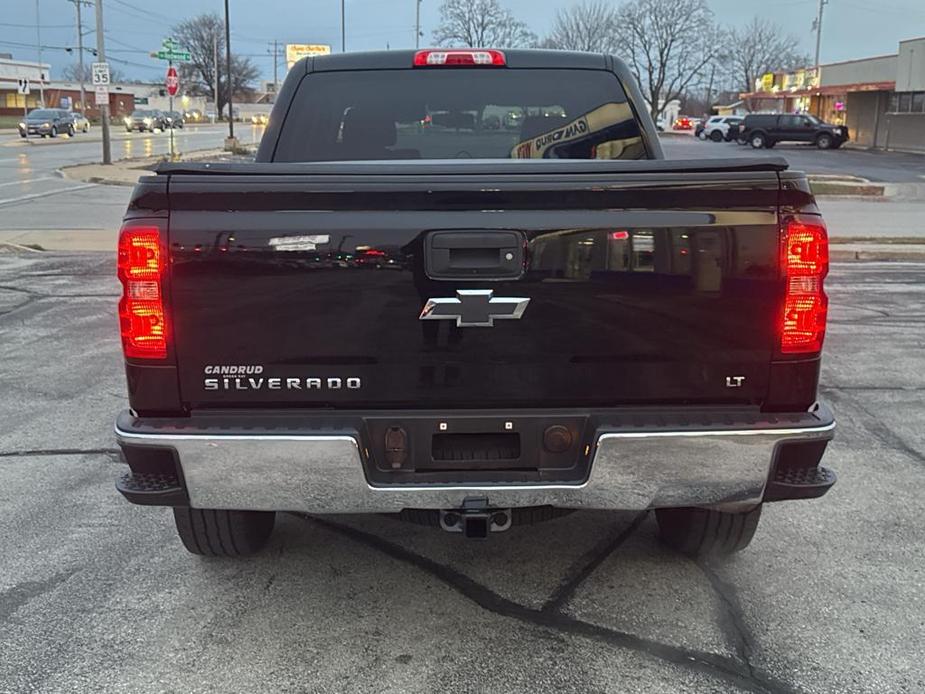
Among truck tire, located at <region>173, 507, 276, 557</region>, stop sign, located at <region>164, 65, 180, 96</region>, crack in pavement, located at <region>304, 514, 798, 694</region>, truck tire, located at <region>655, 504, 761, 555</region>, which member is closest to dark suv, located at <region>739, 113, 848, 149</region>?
stop sign, located at <region>164, 65, 180, 96</region>

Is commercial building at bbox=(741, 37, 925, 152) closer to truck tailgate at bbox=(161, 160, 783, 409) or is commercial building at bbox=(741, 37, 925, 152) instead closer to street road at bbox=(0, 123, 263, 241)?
street road at bbox=(0, 123, 263, 241)

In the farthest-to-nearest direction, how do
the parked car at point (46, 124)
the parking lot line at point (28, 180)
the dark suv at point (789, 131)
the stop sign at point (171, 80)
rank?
the parked car at point (46, 124)
the dark suv at point (789, 131)
the stop sign at point (171, 80)
the parking lot line at point (28, 180)

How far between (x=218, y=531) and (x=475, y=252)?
5.46 feet

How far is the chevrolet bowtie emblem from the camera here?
9.26 ft

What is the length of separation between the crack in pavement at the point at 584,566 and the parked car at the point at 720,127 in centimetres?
5352

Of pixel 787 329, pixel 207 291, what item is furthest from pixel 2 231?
pixel 787 329

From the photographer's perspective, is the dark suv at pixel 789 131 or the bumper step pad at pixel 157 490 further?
the dark suv at pixel 789 131

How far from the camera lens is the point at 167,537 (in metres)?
4.05

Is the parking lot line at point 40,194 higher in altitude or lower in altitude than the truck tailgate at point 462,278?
lower

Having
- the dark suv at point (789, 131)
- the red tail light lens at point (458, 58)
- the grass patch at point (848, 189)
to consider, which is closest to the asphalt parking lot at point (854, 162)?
the dark suv at point (789, 131)

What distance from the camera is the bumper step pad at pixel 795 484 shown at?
9.79ft

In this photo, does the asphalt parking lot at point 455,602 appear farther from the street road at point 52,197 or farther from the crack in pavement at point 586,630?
the street road at point 52,197

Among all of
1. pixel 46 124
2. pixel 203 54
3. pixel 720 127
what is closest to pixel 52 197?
pixel 46 124

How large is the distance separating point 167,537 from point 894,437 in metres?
4.36
